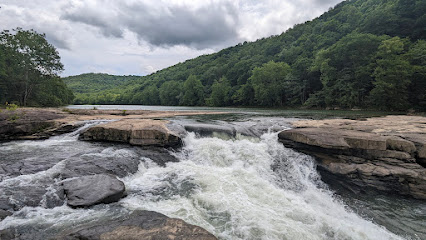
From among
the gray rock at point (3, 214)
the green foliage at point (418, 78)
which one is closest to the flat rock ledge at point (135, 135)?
the gray rock at point (3, 214)

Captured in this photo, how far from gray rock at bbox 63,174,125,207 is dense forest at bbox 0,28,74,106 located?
39491 mm

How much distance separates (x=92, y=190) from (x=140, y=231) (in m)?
2.64

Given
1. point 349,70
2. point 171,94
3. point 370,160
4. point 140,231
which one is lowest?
point 370,160

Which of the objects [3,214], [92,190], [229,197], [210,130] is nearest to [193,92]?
[210,130]

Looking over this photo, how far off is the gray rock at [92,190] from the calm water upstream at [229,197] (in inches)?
7.9

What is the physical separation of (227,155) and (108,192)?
18.0 feet

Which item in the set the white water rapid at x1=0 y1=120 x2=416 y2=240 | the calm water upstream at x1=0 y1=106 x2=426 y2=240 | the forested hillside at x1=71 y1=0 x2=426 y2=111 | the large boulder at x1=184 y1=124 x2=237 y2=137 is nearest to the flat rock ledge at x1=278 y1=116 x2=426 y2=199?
the calm water upstream at x1=0 y1=106 x2=426 y2=240

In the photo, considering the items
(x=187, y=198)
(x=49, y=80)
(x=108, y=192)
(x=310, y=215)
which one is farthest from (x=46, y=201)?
(x=49, y=80)

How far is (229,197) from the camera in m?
5.80

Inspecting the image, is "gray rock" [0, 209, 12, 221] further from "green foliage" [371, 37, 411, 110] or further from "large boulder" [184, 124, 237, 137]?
"green foliage" [371, 37, 411, 110]

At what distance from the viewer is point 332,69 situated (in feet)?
137

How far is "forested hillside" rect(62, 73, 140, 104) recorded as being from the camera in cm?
12662

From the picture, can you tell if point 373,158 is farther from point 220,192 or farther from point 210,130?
point 210,130

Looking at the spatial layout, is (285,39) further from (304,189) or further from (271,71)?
(304,189)
